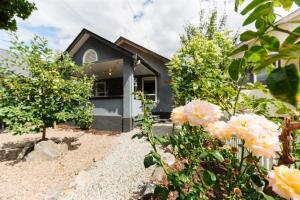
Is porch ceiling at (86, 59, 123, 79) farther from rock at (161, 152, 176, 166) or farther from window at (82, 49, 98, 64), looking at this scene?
rock at (161, 152, 176, 166)

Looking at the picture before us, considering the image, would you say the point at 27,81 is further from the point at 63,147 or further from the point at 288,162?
the point at 288,162

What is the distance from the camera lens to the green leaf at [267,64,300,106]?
37 cm

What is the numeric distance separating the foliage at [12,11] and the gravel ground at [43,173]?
3809mm

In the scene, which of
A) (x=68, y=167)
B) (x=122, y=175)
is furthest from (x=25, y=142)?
(x=122, y=175)

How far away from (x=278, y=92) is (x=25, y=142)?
10.9 meters

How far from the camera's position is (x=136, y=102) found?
10938 millimetres

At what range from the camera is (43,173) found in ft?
18.4

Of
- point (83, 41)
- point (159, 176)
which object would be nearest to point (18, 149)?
point (159, 176)

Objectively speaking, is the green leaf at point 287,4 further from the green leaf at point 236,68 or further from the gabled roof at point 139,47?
the gabled roof at point 139,47

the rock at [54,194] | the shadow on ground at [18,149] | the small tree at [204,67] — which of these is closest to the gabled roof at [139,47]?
the small tree at [204,67]

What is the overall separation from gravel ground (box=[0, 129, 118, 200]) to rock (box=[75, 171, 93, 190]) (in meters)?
0.24

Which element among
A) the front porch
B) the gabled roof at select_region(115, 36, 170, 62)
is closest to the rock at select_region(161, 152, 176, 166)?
the front porch

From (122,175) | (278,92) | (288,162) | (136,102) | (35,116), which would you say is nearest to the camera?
(278,92)

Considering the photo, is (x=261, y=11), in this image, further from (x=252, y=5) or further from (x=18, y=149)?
(x=18, y=149)
